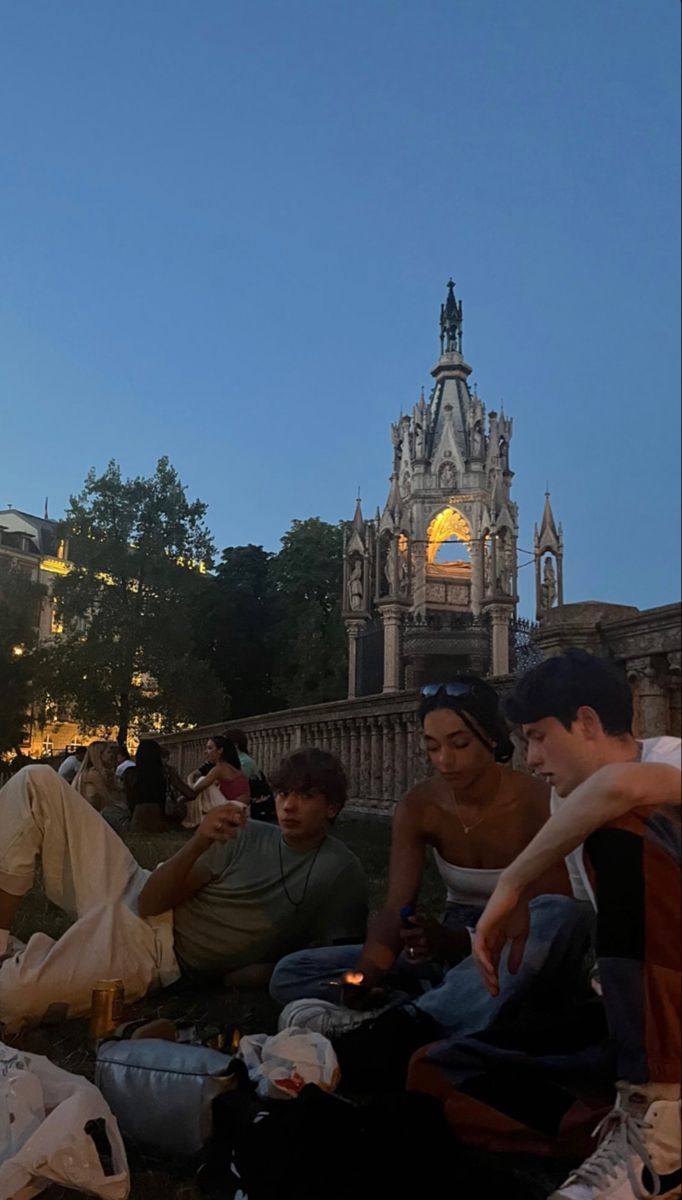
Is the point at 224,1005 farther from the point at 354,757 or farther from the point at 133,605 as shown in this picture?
the point at 133,605

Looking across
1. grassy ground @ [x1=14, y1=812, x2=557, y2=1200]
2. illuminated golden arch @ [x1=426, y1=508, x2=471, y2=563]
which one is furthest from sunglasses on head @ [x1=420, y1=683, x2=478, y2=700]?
illuminated golden arch @ [x1=426, y1=508, x2=471, y2=563]

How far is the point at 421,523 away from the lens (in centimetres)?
1692

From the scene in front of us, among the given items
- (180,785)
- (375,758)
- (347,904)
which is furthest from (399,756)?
(180,785)

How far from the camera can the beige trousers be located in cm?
199

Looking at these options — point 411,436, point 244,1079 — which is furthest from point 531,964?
point 411,436

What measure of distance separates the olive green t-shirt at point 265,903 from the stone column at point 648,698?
43.9 inches

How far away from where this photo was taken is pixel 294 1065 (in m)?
1.41

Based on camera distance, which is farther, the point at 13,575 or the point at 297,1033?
the point at 13,575

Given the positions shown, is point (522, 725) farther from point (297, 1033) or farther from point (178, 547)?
point (178, 547)

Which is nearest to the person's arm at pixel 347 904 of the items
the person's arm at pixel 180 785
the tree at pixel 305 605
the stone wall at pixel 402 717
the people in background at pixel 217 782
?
the stone wall at pixel 402 717

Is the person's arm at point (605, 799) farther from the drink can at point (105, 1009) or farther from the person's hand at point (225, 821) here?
the drink can at point (105, 1009)

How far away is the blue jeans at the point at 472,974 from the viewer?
1.24m

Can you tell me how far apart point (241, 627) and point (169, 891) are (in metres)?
1.52

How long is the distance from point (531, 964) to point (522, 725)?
44 cm
